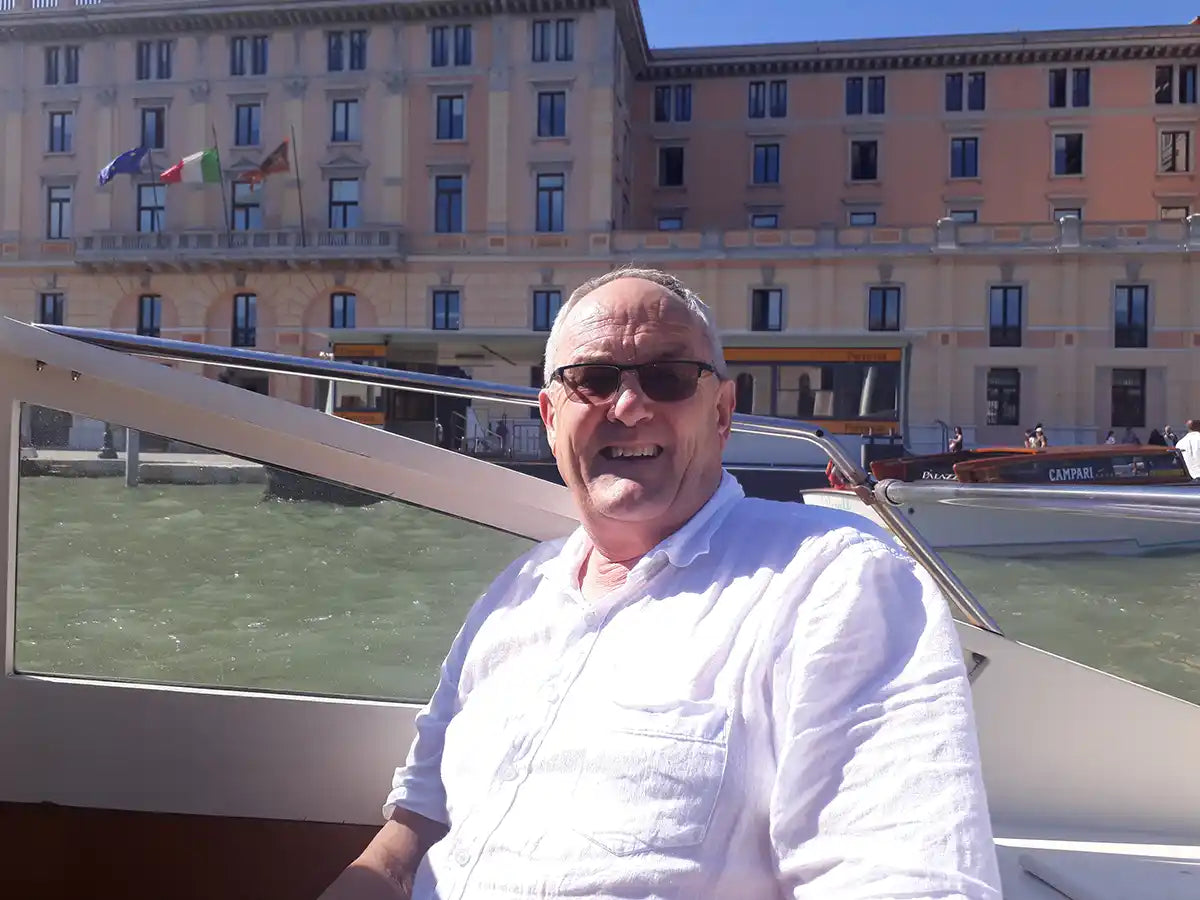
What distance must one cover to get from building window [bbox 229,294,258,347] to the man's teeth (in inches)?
1182

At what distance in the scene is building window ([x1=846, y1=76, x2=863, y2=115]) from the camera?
3131 cm

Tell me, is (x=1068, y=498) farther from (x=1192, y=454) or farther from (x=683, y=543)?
(x=1192, y=454)

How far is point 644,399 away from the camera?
1458 mm

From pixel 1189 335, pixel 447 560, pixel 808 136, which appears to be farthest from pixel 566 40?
pixel 447 560

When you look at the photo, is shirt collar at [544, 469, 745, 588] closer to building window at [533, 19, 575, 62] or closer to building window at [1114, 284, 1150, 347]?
building window at [1114, 284, 1150, 347]

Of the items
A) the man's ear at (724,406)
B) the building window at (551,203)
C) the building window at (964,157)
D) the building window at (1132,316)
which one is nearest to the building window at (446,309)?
the building window at (551,203)

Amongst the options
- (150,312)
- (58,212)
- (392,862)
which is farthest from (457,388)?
(58,212)

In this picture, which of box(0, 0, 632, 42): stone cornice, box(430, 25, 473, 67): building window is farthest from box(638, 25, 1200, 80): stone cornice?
box(430, 25, 473, 67): building window

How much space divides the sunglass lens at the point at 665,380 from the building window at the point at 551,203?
91.6 feet

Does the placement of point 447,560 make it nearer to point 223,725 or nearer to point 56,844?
point 223,725

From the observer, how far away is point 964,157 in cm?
3083

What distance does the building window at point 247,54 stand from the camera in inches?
1181

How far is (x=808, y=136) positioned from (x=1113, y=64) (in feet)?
30.7

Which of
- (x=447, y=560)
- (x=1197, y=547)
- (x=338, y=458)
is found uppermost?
(x=338, y=458)
